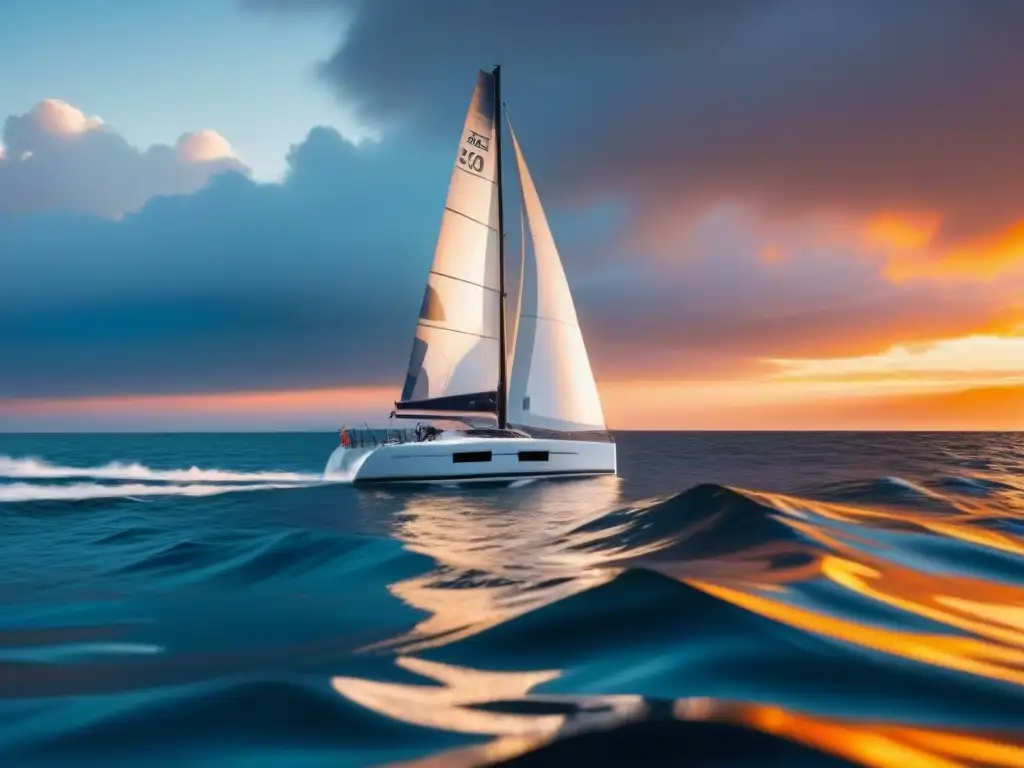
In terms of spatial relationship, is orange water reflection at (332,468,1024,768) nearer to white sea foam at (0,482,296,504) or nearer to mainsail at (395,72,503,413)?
mainsail at (395,72,503,413)

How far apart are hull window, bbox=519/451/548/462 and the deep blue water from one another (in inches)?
501

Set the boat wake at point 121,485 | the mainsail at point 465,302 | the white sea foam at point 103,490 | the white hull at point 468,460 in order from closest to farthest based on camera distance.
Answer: the white hull at point 468,460
the white sea foam at point 103,490
the boat wake at point 121,485
the mainsail at point 465,302

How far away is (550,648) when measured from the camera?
18.9 ft

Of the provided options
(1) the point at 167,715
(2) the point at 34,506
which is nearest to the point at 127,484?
(2) the point at 34,506

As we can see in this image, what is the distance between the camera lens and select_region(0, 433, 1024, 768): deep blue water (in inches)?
156

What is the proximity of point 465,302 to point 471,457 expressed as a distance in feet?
22.8

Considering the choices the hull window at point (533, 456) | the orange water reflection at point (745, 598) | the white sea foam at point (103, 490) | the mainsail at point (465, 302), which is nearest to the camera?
the orange water reflection at point (745, 598)

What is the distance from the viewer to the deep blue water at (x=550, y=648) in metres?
3.96

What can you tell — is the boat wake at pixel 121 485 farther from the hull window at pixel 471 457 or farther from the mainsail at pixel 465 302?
the mainsail at pixel 465 302

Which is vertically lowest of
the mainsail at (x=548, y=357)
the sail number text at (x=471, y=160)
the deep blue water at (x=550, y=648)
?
the deep blue water at (x=550, y=648)

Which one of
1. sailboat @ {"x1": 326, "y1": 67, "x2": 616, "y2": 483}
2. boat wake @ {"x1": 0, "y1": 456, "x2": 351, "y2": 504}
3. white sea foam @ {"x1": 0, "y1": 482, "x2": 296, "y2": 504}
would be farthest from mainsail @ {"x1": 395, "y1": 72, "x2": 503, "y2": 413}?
white sea foam @ {"x1": 0, "y1": 482, "x2": 296, "y2": 504}

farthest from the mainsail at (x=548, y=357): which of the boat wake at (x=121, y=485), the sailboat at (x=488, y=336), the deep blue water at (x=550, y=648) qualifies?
the deep blue water at (x=550, y=648)

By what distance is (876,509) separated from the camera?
1461cm

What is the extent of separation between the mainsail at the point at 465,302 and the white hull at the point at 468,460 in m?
2.76
